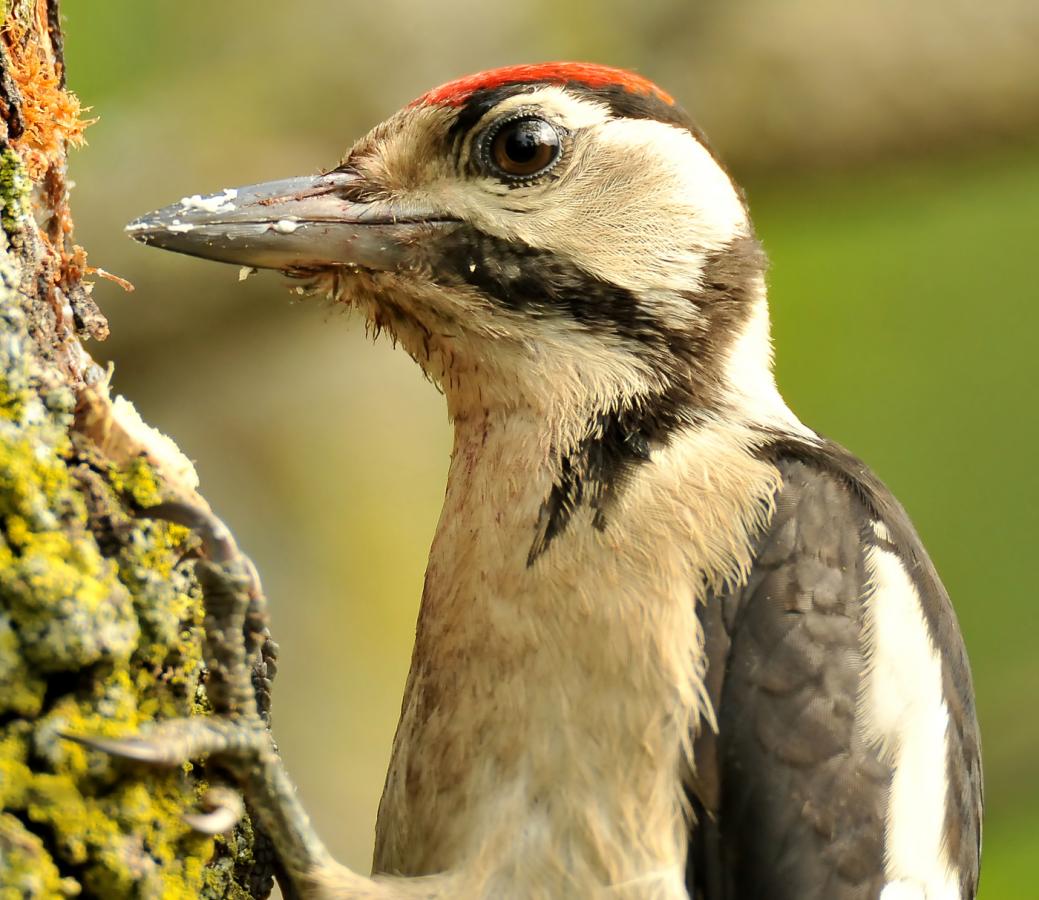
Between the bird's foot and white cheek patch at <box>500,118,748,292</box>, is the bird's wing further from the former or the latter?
the bird's foot

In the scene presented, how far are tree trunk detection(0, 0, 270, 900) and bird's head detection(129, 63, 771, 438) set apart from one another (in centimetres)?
27

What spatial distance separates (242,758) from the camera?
1.70 meters

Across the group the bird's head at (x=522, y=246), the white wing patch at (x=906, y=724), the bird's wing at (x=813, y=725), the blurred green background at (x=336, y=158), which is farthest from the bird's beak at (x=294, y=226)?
the blurred green background at (x=336, y=158)

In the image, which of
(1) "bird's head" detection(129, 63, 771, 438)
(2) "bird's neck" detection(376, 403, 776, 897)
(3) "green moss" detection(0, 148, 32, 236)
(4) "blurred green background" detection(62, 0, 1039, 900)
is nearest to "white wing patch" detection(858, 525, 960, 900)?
(2) "bird's neck" detection(376, 403, 776, 897)

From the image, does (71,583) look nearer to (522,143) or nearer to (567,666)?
(567,666)

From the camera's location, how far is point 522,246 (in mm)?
2016

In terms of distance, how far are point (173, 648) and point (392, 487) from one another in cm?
285

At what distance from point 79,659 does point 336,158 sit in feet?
8.11

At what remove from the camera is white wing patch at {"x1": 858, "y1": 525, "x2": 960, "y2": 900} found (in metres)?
1.93

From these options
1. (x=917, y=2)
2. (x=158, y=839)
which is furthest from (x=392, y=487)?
(x=158, y=839)

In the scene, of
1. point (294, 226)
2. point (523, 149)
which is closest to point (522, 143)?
point (523, 149)

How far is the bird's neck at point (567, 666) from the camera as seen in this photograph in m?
1.80

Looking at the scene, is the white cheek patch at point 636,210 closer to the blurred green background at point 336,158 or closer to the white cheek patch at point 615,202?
the white cheek patch at point 615,202

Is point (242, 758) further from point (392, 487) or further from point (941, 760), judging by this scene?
point (392, 487)
